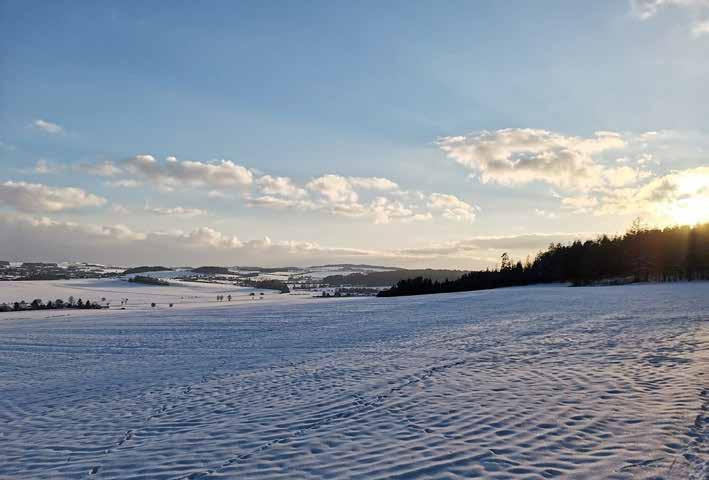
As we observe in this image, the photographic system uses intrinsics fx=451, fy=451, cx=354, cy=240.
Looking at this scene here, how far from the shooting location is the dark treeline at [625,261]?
7212 cm

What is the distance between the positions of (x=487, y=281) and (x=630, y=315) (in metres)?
75.4

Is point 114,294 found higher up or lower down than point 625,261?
lower down

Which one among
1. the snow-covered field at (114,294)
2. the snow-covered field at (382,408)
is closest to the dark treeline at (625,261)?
the snow-covered field at (382,408)

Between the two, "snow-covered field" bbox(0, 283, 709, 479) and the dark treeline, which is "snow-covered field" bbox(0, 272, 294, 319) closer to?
the dark treeline

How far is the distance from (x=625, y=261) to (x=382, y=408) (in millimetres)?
83452

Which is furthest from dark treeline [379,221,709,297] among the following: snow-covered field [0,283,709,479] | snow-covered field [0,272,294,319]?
snow-covered field [0,272,294,319]

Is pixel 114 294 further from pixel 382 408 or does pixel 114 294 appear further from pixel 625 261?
pixel 382 408

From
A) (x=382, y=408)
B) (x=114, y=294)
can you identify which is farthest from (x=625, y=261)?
(x=114, y=294)

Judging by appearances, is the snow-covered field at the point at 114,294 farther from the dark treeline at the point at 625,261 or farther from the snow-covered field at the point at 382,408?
the snow-covered field at the point at 382,408

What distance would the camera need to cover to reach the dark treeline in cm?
7212

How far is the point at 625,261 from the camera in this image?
80188 millimetres

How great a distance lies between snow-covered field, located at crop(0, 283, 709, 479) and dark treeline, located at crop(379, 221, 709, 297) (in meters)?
58.9

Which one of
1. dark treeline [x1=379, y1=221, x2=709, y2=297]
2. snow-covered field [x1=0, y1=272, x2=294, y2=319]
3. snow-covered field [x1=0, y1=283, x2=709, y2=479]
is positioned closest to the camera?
snow-covered field [x1=0, y1=283, x2=709, y2=479]

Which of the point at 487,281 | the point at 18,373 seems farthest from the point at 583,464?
the point at 487,281
